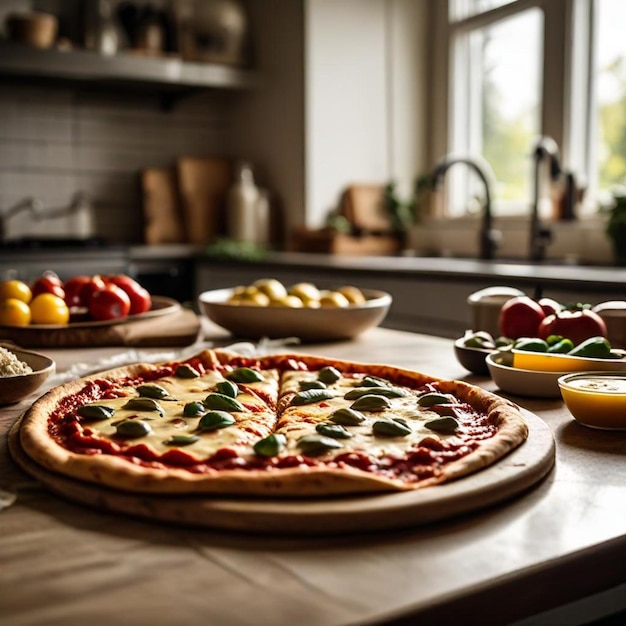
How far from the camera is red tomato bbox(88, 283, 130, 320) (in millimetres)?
1796

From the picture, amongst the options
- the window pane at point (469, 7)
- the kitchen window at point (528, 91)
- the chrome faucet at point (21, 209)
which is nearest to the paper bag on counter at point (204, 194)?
the chrome faucet at point (21, 209)

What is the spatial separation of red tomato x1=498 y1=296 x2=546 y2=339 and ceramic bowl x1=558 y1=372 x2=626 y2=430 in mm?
398

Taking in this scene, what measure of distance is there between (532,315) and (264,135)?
328 centimetres

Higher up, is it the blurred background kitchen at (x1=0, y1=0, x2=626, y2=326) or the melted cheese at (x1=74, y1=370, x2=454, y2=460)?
the blurred background kitchen at (x1=0, y1=0, x2=626, y2=326)

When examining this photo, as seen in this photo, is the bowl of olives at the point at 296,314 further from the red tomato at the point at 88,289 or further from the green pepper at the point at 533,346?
the green pepper at the point at 533,346

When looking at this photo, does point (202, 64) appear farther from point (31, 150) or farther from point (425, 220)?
point (425, 220)

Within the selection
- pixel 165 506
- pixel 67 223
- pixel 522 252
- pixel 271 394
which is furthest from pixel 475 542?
pixel 67 223

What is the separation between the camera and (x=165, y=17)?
4363mm

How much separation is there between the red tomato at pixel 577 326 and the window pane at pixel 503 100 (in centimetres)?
242

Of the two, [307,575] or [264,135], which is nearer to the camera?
[307,575]

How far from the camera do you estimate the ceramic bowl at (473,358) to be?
4.50 ft

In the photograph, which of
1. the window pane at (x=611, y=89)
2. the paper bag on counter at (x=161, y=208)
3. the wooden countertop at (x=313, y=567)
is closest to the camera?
the wooden countertop at (x=313, y=567)

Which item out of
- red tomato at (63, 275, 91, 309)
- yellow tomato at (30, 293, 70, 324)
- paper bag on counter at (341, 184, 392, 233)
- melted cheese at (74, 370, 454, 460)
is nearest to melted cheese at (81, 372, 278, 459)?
melted cheese at (74, 370, 454, 460)

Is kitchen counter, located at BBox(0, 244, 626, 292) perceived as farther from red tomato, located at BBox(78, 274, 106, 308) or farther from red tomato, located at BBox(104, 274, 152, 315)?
red tomato, located at BBox(78, 274, 106, 308)
